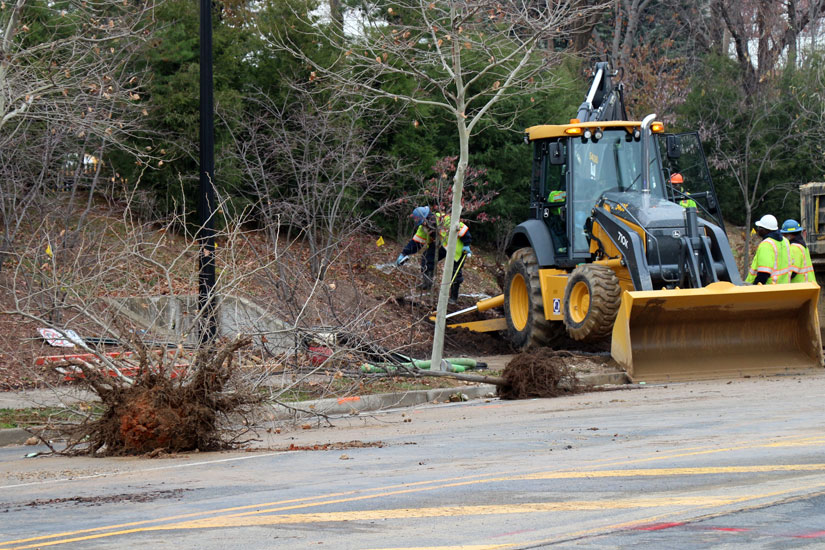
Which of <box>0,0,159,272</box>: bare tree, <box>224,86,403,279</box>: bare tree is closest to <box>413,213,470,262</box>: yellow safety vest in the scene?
<box>224,86,403,279</box>: bare tree

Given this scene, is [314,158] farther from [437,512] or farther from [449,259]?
[437,512]

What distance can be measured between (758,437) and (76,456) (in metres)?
5.76

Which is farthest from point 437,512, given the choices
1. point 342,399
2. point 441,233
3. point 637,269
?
point 441,233

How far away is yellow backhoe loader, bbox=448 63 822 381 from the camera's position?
580 inches

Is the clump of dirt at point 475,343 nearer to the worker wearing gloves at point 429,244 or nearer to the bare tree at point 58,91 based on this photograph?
the worker wearing gloves at point 429,244

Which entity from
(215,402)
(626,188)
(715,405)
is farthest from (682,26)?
(215,402)

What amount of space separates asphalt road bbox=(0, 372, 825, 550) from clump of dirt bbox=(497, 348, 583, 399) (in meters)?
2.30

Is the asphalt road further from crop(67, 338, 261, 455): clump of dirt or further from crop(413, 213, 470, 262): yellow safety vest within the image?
crop(413, 213, 470, 262): yellow safety vest

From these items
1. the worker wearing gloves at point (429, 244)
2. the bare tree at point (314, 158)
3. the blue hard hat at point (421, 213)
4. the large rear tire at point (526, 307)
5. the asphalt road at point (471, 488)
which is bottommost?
the asphalt road at point (471, 488)

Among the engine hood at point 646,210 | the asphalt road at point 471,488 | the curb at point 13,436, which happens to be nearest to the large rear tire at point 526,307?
the engine hood at point 646,210

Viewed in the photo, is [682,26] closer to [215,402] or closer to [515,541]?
[215,402]

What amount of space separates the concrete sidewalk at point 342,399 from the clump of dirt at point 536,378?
0.72 metres

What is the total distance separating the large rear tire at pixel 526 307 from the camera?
17641 mm

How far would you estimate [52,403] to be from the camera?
41.9ft
